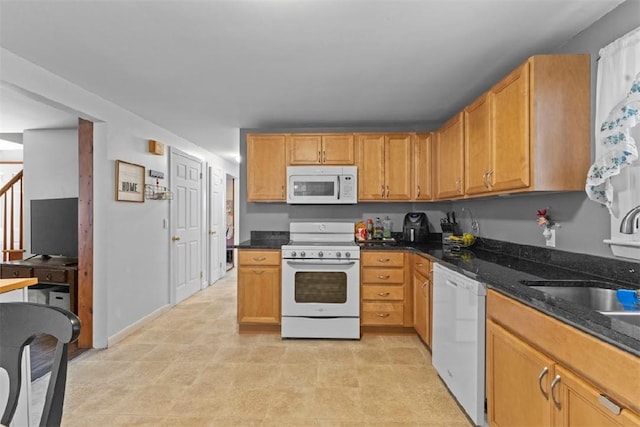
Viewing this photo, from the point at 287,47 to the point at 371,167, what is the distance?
6.22ft

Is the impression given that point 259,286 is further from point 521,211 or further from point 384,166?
point 521,211

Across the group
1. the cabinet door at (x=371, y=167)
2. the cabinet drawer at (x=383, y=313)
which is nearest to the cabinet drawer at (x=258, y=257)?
the cabinet drawer at (x=383, y=313)

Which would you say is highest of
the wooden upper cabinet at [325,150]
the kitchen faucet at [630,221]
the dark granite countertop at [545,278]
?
the wooden upper cabinet at [325,150]

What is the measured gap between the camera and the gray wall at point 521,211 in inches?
75.0

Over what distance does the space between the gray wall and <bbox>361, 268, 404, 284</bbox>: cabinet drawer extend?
2.69 ft

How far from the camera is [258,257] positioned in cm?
356

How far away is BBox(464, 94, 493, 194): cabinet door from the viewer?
8.14ft

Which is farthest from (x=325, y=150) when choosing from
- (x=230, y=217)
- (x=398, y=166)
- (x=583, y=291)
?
(x=230, y=217)

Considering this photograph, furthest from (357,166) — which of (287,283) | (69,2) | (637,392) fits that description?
(637,392)

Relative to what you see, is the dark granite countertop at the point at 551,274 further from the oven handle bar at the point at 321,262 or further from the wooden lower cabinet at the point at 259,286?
the wooden lower cabinet at the point at 259,286

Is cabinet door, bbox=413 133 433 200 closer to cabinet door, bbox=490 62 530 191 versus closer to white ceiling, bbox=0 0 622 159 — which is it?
white ceiling, bbox=0 0 622 159

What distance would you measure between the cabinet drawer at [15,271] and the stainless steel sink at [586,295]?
13.5 feet

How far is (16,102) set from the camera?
10.5ft

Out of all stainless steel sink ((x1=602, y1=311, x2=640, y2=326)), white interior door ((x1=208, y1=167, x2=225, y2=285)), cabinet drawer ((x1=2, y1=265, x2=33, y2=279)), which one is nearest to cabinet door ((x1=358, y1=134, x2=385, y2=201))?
stainless steel sink ((x1=602, y1=311, x2=640, y2=326))
